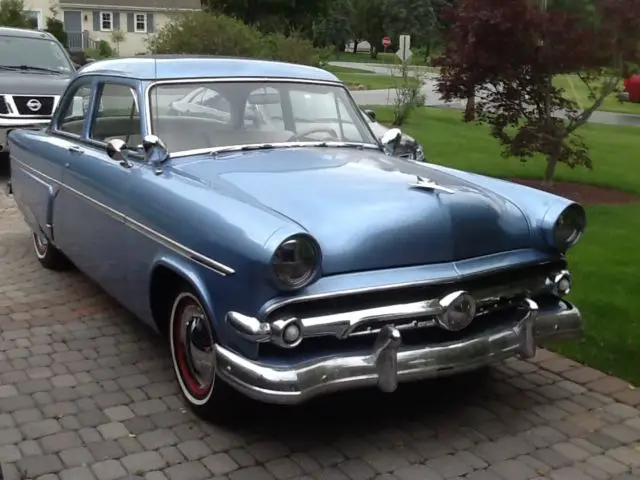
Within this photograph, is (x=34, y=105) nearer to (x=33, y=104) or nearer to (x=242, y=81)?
(x=33, y=104)

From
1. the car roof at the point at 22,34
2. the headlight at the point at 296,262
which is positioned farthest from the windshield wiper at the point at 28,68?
the headlight at the point at 296,262

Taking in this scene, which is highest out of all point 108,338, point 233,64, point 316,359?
point 233,64

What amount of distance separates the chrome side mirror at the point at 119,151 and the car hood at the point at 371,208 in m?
0.42

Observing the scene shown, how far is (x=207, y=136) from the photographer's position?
15.6 ft

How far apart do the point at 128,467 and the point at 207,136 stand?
6.25ft

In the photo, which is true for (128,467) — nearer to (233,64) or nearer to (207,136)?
(207,136)

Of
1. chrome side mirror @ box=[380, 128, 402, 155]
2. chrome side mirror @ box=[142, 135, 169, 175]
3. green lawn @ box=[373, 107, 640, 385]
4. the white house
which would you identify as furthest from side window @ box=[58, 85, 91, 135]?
the white house

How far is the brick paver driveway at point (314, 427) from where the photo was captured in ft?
12.1

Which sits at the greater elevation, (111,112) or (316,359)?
(111,112)

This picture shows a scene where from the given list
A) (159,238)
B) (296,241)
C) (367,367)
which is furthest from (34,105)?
(367,367)

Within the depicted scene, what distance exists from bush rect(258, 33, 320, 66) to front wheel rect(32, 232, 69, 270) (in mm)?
13710

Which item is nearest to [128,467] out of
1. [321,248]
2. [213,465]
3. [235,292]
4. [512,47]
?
[213,465]

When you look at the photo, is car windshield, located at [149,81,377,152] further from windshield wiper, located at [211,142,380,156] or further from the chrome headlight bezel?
the chrome headlight bezel

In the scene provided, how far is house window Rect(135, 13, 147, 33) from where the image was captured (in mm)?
52656
